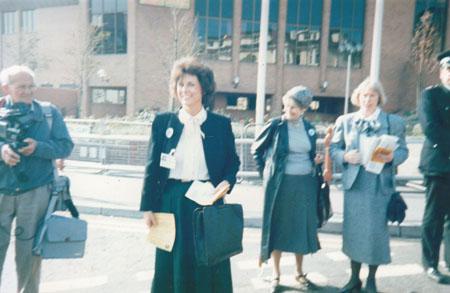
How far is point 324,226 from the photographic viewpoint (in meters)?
6.31

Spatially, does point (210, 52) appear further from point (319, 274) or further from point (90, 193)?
point (319, 274)

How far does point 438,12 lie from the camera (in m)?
32.8

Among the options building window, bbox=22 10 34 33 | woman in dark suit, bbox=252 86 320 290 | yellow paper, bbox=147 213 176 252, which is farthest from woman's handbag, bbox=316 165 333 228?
building window, bbox=22 10 34 33

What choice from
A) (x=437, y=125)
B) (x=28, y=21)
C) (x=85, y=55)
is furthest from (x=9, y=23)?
(x=437, y=125)

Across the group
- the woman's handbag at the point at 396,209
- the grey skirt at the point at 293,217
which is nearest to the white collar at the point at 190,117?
the grey skirt at the point at 293,217

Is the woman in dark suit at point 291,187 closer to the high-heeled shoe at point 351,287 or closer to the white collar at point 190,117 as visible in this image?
the high-heeled shoe at point 351,287

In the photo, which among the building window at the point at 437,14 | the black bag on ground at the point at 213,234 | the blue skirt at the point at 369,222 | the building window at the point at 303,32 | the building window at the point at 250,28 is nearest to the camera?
the black bag on ground at the point at 213,234

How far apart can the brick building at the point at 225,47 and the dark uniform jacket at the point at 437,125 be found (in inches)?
868

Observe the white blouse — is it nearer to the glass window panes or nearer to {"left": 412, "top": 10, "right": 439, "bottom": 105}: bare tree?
the glass window panes

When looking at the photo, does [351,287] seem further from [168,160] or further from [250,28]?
[250,28]

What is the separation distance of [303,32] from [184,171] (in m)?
29.7

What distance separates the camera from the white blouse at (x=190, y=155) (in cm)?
303

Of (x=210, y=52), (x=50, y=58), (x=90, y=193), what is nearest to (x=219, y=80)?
(x=210, y=52)

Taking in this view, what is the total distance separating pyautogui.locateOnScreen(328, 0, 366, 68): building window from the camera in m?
31.3
